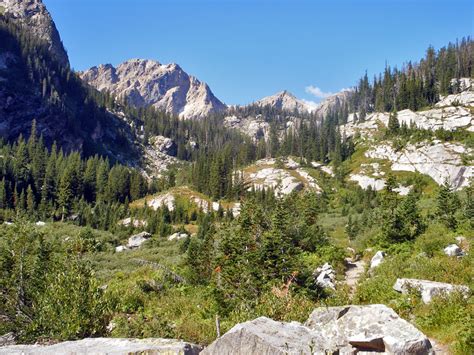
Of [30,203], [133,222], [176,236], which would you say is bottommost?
[176,236]

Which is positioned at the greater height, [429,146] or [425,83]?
[425,83]

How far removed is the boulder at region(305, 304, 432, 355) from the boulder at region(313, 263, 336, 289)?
46.5 feet

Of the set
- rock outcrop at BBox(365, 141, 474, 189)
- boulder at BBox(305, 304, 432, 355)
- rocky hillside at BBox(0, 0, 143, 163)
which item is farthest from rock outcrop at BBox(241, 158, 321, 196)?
boulder at BBox(305, 304, 432, 355)

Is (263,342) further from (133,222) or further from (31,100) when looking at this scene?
(31,100)

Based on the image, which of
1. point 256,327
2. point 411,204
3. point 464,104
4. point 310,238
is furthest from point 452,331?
point 464,104

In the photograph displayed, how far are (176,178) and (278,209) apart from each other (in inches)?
4571

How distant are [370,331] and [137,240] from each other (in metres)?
69.8

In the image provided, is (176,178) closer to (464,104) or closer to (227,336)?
(464,104)

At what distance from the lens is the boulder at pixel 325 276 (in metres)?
24.3

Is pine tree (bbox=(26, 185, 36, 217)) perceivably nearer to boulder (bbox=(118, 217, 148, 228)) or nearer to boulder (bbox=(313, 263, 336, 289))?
boulder (bbox=(118, 217, 148, 228))

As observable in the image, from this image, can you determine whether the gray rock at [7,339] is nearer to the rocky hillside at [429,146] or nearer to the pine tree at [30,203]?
the rocky hillside at [429,146]

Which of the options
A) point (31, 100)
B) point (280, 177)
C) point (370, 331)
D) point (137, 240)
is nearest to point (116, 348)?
point (370, 331)

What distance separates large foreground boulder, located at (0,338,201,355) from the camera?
8109mm

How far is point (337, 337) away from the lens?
9.24 m
